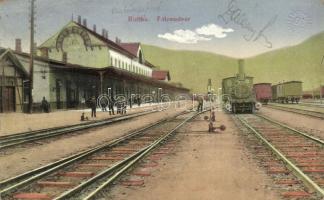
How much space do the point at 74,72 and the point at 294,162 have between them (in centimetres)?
2036

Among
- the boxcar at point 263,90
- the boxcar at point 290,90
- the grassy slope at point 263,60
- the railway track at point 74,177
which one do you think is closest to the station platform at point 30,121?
the grassy slope at point 263,60

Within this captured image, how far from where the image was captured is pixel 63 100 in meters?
30.9

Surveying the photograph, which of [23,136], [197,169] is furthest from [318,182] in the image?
[23,136]

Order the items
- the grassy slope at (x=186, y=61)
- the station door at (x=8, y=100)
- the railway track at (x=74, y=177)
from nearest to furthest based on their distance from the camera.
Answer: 1. the railway track at (x=74, y=177)
2. the grassy slope at (x=186, y=61)
3. the station door at (x=8, y=100)

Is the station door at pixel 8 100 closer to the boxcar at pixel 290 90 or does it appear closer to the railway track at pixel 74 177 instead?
the railway track at pixel 74 177

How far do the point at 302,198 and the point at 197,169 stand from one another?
306cm

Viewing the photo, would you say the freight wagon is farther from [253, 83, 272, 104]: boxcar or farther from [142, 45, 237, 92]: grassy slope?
[142, 45, 237, 92]: grassy slope

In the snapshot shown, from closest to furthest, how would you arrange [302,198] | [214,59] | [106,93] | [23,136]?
1. [302,198]
2. [214,59]
3. [23,136]
4. [106,93]

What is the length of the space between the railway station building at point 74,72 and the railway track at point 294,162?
7954 millimetres

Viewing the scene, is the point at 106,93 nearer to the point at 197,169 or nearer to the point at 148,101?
the point at 148,101

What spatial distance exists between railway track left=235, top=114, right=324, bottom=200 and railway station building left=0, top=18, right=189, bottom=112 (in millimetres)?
7954

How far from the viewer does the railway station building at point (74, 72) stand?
21969 mm

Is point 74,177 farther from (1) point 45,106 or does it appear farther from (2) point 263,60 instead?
(1) point 45,106

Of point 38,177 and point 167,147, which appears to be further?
point 167,147
